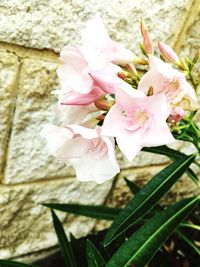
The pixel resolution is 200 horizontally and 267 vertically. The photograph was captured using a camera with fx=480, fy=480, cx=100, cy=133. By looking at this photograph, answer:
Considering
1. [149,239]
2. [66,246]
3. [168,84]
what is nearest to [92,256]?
[149,239]

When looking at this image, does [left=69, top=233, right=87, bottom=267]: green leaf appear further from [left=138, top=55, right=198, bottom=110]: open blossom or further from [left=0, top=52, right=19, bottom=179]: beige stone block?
[left=138, top=55, right=198, bottom=110]: open blossom

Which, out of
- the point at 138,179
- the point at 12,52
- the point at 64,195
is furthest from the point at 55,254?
the point at 12,52

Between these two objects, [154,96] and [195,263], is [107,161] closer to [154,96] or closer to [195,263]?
[154,96]

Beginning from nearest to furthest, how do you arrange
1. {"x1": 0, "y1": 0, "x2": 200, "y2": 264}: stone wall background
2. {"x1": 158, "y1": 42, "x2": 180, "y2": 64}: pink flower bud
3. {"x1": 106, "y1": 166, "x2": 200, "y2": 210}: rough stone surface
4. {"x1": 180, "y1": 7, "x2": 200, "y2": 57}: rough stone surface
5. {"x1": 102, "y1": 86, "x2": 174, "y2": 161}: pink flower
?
1. {"x1": 102, "y1": 86, "x2": 174, "y2": 161}: pink flower
2. {"x1": 158, "y1": 42, "x2": 180, "y2": 64}: pink flower bud
3. {"x1": 0, "y1": 0, "x2": 200, "y2": 264}: stone wall background
4. {"x1": 180, "y1": 7, "x2": 200, "y2": 57}: rough stone surface
5. {"x1": 106, "y1": 166, "x2": 200, "y2": 210}: rough stone surface

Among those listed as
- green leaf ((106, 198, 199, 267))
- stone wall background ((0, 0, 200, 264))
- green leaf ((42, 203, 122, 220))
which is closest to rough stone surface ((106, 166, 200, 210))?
stone wall background ((0, 0, 200, 264))

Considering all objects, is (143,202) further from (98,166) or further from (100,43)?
(100,43)

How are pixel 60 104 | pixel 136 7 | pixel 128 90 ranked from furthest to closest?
pixel 136 7
pixel 60 104
pixel 128 90

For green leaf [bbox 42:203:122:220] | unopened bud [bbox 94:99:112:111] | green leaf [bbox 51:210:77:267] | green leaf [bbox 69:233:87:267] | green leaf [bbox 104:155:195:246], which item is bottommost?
green leaf [bbox 69:233:87:267]
